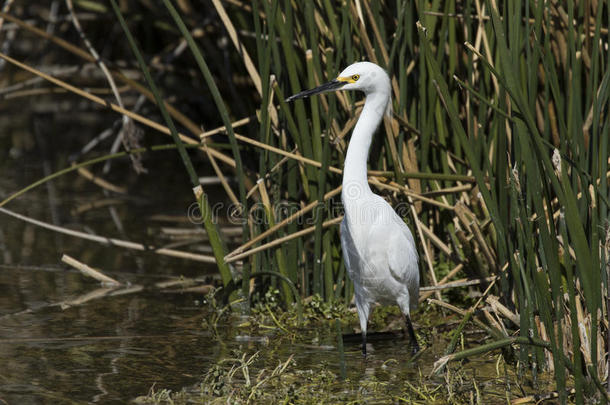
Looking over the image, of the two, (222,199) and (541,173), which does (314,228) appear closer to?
(541,173)

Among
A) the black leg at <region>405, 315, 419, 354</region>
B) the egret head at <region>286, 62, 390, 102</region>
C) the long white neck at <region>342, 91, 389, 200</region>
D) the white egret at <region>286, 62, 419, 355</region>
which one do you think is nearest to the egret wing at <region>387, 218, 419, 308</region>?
the white egret at <region>286, 62, 419, 355</region>

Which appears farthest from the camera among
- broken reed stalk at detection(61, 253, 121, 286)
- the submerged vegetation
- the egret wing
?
broken reed stalk at detection(61, 253, 121, 286)

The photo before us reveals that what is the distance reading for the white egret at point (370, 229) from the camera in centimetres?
382

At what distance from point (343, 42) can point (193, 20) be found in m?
2.31

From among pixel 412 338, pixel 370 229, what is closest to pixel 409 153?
pixel 370 229

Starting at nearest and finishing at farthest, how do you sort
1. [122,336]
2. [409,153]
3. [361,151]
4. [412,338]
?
[361,151] < [412,338] < [122,336] < [409,153]

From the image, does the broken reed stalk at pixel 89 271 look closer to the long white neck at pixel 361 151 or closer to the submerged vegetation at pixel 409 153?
the submerged vegetation at pixel 409 153

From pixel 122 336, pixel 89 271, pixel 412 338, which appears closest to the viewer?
pixel 412 338

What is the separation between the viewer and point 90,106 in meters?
10.6

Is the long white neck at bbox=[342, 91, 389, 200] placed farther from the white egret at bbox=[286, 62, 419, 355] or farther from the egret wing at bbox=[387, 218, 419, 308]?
the egret wing at bbox=[387, 218, 419, 308]

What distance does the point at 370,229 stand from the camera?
12.9 feet

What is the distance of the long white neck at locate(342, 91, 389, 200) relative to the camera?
3.79 meters

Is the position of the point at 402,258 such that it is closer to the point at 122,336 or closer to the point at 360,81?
the point at 360,81

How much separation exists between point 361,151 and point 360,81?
1.08ft
